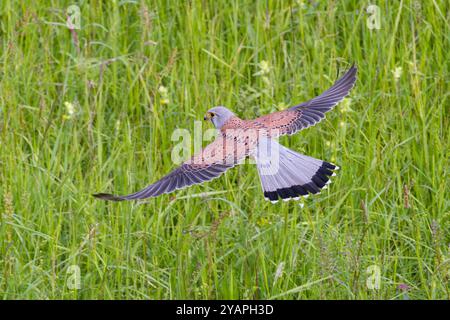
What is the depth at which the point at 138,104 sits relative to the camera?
5461 millimetres

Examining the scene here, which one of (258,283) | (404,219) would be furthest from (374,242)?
(258,283)

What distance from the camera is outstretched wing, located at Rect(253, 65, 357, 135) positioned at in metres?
4.50

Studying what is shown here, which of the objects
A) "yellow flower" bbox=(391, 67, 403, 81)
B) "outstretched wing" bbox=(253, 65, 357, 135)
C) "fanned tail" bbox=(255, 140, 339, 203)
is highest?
"yellow flower" bbox=(391, 67, 403, 81)

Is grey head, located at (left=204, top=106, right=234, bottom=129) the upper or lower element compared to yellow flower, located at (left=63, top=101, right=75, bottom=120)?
lower

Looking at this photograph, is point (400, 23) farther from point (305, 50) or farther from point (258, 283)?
point (258, 283)

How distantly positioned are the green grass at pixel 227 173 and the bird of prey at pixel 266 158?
0.21 meters

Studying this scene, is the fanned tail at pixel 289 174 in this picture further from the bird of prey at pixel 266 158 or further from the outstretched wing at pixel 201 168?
the outstretched wing at pixel 201 168

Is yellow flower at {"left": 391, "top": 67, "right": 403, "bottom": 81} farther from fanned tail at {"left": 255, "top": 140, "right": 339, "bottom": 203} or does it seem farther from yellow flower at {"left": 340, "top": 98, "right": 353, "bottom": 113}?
fanned tail at {"left": 255, "top": 140, "right": 339, "bottom": 203}

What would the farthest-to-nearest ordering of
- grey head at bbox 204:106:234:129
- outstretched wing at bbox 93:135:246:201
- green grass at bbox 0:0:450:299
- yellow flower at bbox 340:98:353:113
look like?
yellow flower at bbox 340:98:353:113
grey head at bbox 204:106:234:129
green grass at bbox 0:0:450:299
outstretched wing at bbox 93:135:246:201

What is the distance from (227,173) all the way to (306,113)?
0.53 m

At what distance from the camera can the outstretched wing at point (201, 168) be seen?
3820mm

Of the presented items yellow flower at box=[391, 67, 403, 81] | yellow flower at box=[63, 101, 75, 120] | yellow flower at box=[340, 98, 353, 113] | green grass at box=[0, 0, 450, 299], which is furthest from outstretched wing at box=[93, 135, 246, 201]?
yellow flower at box=[391, 67, 403, 81]

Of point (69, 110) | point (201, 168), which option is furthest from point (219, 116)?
point (69, 110)

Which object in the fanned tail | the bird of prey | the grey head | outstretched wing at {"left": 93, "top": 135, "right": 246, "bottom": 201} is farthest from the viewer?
the grey head
